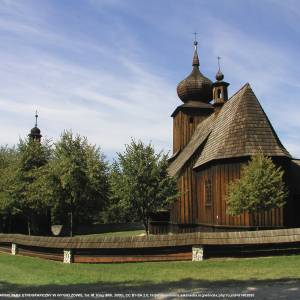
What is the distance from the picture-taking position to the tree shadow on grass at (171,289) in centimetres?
927

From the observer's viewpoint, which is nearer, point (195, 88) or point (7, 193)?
point (7, 193)

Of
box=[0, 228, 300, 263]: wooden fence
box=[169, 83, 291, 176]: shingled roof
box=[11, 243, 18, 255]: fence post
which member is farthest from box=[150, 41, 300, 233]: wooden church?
box=[11, 243, 18, 255]: fence post

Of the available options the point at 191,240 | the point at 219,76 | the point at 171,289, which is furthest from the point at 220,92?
the point at 171,289

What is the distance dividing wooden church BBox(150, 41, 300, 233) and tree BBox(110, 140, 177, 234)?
9.09ft

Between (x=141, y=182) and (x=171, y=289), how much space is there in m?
12.2

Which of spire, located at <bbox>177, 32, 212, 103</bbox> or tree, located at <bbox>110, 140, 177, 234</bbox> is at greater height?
spire, located at <bbox>177, 32, 212, 103</bbox>

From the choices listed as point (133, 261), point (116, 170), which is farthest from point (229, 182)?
point (133, 261)

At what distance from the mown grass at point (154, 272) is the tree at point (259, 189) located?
426cm

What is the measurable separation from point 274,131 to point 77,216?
14661 mm

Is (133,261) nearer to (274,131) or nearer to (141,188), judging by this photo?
(141,188)

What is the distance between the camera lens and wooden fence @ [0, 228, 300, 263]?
15.1 meters

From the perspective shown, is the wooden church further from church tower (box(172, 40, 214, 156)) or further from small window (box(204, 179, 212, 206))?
church tower (box(172, 40, 214, 156))

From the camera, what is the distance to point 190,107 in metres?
37.3

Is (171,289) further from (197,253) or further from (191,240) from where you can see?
(191,240)
